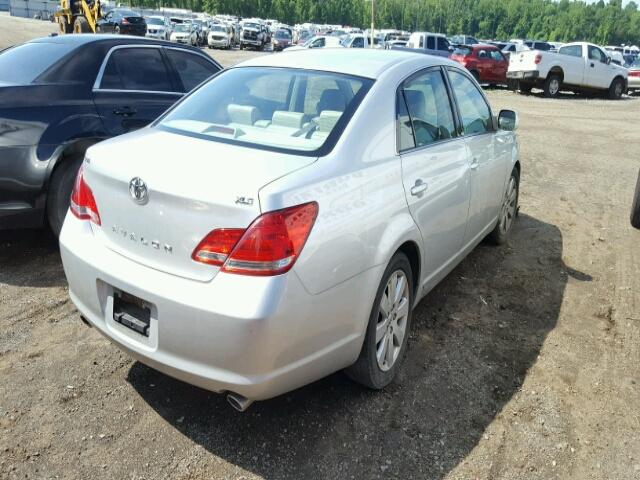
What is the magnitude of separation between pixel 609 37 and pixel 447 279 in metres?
150

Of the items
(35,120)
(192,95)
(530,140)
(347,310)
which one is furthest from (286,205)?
(530,140)

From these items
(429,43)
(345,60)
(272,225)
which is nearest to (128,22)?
(429,43)

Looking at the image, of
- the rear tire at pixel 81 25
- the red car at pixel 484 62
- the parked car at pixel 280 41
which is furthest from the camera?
the parked car at pixel 280 41

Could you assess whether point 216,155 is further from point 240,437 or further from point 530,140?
point 530,140

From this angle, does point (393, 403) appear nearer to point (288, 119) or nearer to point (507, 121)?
point (288, 119)

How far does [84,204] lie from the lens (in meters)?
2.96

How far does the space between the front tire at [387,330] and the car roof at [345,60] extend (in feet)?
3.67

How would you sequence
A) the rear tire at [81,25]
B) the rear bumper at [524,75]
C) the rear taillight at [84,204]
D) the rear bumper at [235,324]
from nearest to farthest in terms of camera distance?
the rear bumper at [235,324]
the rear taillight at [84,204]
the rear tire at [81,25]
the rear bumper at [524,75]

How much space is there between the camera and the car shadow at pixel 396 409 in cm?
271

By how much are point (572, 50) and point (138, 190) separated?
22342 millimetres

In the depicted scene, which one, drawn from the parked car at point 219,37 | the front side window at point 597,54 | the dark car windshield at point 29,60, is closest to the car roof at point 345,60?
the dark car windshield at point 29,60

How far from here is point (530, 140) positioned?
38.1 ft

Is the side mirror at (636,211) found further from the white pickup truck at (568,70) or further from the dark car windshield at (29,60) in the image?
the white pickup truck at (568,70)

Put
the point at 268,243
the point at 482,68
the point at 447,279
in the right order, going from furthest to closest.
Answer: the point at 482,68 → the point at 447,279 → the point at 268,243
